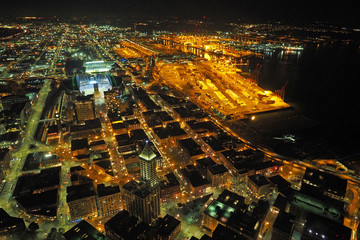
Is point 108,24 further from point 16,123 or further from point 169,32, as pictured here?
point 16,123

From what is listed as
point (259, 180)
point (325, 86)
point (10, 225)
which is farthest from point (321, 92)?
point (10, 225)

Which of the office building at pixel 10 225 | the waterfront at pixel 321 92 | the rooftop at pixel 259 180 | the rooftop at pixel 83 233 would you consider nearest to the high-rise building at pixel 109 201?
the rooftop at pixel 83 233

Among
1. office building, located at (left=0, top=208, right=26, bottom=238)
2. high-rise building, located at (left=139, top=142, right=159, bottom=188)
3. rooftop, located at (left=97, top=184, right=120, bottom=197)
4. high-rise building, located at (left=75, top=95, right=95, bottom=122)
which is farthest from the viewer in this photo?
high-rise building, located at (left=75, top=95, right=95, bottom=122)

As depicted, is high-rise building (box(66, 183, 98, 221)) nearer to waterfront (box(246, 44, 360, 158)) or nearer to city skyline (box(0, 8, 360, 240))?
city skyline (box(0, 8, 360, 240))

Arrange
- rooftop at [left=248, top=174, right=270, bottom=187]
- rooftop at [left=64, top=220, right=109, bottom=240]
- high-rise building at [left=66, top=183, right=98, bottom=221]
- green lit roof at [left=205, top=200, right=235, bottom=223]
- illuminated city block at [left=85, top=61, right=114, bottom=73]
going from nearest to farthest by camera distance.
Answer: rooftop at [left=64, top=220, right=109, bottom=240] < green lit roof at [left=205, top=200, right=235, bottom=223] < high-rise building at [left=66, top=183, right=98, bottom=221] < rooftop at [left=248, top=174, right=270, bottom=187] < illuminated city block at [left=85, top=61, right=114, bottom=73]

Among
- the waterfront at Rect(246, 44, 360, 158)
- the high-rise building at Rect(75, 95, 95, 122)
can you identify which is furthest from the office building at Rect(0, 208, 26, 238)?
the waterfront at Rect(246, 44, 360, 158)

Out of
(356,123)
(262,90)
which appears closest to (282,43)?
(262,90)
